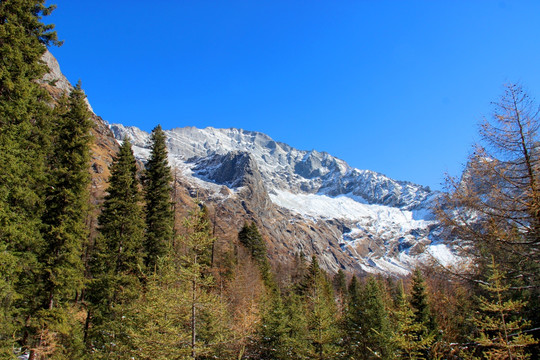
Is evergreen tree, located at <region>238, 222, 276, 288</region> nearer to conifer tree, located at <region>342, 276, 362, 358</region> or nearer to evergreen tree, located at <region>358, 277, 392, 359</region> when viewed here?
conifer tree, located at <region>342, 276, 362, 358</region>

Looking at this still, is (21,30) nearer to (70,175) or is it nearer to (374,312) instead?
(70,175)

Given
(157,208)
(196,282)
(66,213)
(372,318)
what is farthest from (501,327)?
(157,208)

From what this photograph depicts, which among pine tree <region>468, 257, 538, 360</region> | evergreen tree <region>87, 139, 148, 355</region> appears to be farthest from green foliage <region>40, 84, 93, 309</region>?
pine tree <region>468, 257, 538, 360</region>

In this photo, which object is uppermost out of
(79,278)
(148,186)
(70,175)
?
(148,186)

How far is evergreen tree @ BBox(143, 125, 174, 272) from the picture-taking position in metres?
23.1

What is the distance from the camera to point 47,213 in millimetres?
15781

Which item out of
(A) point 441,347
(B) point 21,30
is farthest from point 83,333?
(A) point 441,347

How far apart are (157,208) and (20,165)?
11860mm

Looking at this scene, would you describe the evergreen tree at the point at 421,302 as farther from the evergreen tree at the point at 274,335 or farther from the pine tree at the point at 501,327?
the pine tree at the point at 501,327

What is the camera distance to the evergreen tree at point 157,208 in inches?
911

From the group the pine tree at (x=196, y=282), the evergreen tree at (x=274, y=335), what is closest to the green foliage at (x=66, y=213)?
the pine tree at (x=196, y=282)

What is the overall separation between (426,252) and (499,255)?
6.74 feet

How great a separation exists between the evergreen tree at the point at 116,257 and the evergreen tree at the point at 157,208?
1.16 m

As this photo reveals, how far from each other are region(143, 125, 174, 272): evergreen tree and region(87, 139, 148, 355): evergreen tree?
1.16 meters
